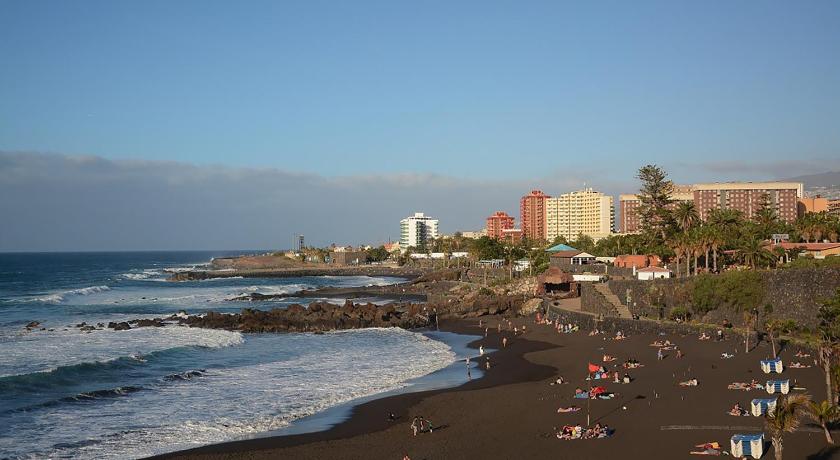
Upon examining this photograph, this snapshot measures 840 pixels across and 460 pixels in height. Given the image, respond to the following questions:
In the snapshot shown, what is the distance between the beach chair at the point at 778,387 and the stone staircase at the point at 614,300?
1765 centimetres

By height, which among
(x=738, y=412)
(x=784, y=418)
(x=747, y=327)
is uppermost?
(x=784, y=418)

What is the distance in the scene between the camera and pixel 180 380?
2955 cm

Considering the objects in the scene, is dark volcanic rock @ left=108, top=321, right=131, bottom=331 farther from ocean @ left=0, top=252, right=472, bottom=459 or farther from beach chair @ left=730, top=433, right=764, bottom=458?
beach chair @ left=730, top=433, right=764, bottom=458

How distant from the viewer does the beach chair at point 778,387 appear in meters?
21.8

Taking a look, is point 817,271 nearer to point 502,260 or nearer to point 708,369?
point 708,369

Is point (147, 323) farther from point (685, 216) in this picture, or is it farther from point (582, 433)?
point (685, 216)

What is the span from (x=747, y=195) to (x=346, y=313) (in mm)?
105016

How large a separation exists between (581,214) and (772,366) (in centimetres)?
15980

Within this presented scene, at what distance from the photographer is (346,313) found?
53.6 m

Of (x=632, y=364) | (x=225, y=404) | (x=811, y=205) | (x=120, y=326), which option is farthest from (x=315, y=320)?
(x=811, y=205)

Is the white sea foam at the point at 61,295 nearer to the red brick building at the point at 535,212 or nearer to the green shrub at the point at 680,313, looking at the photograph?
the green shrub at the point at 680,313

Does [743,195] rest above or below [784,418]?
above

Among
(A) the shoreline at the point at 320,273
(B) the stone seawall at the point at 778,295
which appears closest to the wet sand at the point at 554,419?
(B) the stone seawall at the point at 778,295

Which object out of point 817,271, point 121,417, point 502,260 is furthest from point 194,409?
point 502,260
